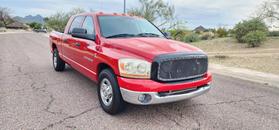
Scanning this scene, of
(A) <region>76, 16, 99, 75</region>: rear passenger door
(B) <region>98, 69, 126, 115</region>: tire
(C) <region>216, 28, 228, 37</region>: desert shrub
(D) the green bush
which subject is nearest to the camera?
(B) <region>98, 69, 126, 115</region>: tire

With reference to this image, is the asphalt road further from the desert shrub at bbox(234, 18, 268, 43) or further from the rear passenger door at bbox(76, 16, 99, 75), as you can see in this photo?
the desert shrub at bbox(234, 18, 268, 43)

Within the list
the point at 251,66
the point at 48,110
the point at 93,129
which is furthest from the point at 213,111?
the point at 251,66

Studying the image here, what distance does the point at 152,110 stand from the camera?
4.25 meters

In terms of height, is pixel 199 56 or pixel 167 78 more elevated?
pixel 199 56

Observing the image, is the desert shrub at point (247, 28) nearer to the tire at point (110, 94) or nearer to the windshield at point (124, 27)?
the windshield at point (124, 27)

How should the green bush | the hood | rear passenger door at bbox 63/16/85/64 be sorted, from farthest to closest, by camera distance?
the green bush, rear passenger door at bbox 63/16/85/64, the hood

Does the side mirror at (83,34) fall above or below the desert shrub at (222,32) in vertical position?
below

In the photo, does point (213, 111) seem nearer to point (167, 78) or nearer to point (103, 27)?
point (167, 78)

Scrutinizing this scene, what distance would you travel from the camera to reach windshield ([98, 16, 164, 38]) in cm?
459

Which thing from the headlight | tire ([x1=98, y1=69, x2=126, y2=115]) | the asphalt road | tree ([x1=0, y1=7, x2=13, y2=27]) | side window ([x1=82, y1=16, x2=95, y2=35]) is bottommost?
the asphalt road

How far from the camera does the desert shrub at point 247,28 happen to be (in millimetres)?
16344

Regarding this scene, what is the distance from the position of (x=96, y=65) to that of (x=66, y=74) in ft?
9.77

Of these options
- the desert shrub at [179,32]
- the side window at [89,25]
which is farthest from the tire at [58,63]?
the desert shrub at [179,32]

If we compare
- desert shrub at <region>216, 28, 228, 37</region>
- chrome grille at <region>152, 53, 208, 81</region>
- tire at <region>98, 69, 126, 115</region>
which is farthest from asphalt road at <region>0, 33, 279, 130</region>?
desert shrub at <region>216, 28, 228, 37</region>
